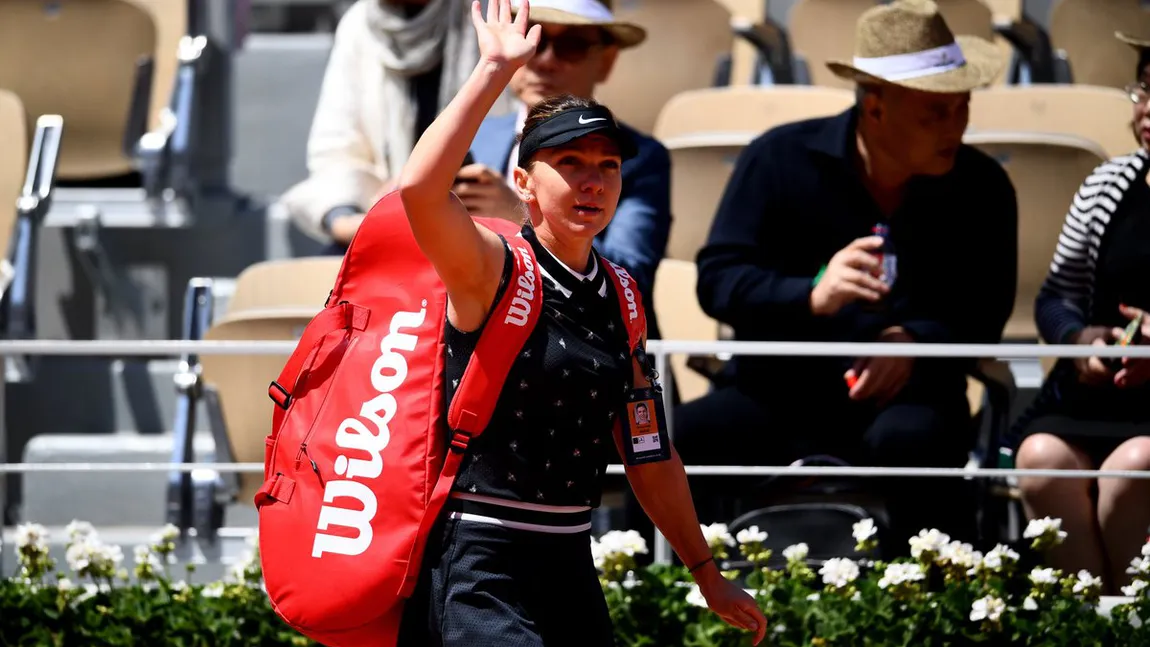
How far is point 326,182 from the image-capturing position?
4273 millimetres

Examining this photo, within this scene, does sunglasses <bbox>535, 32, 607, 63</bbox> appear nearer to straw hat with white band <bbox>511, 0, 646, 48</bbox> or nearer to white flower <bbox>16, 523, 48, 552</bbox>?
straw hat with white band <bbox>511, 0, 646, 48</bbox>

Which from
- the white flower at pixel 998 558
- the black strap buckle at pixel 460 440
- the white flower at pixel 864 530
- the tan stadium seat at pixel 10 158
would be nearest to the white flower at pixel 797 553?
the white flower at pixel 864 530

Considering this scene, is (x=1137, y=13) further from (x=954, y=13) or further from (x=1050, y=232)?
(x=1050, y=232)

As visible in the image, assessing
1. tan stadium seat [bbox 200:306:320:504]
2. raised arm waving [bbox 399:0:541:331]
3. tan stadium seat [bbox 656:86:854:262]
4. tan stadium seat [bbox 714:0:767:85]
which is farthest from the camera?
tan stadium seat [bbox 714:0:767:85]

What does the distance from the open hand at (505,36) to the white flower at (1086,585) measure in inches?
71.6

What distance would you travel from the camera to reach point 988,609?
3.31m

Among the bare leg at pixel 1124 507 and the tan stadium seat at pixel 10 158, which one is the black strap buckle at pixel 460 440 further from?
Result: the tan stadium seat at pixel 10 158

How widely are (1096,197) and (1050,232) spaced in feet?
1.97

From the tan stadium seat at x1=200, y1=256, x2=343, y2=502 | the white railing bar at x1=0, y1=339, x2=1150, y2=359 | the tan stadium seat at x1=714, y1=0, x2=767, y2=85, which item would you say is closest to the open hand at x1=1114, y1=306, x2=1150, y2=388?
the white railing bar at x1=0, y1=339, x2=1150, y2=359

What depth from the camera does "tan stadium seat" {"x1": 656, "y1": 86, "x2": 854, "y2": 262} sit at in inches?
179

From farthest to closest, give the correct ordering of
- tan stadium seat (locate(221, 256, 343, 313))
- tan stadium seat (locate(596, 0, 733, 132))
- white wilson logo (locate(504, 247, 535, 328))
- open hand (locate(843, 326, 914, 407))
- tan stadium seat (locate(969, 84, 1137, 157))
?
tan stadium seat (locate(596, 0, 733, 132)) → tan stadium seat (locate(969, 84, 1137, 157)) → tan stadium seat (locate(221, 256, 343, 313)) → open hand (locate(843, 326, 914, 407)) → white wilson logo (locate(504, 247, 535, 328))

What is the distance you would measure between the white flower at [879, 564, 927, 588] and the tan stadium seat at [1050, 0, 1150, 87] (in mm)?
2683

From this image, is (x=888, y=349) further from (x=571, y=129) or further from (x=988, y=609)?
(x=571, y=129)

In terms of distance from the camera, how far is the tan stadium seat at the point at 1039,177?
4.30 metres
